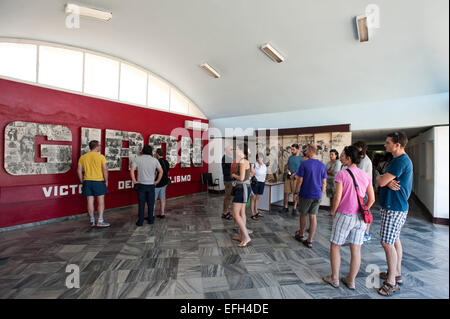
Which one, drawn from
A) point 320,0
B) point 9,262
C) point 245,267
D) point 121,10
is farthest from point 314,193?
point 121,10

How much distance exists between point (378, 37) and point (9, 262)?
23.8 ft

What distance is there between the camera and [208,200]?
7.19m

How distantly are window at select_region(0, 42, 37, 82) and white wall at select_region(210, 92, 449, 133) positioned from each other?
6.42 meters

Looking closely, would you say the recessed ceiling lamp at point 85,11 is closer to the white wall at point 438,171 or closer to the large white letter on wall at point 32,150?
the large white letter on wall at point 32,150

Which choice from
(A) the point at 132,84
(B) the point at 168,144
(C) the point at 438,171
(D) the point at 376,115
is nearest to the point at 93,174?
(B) the point at 168,144

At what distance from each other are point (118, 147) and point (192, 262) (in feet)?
13.7

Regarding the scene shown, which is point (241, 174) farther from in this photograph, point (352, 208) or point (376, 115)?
point (376, 115)

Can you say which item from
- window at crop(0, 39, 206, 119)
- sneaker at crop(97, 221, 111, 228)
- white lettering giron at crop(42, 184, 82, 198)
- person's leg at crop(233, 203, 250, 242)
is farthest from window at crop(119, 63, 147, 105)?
person's leg at crop(233, 203, 250, 242)

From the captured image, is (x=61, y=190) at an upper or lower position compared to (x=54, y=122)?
lower

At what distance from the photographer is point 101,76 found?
18.2 ft

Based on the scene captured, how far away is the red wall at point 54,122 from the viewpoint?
13.3ft

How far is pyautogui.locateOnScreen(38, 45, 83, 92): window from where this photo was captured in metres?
4.63

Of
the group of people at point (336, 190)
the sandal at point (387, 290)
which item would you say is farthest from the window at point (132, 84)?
the sandal at point (387, 290)

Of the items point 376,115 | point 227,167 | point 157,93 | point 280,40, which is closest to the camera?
point 227,167
